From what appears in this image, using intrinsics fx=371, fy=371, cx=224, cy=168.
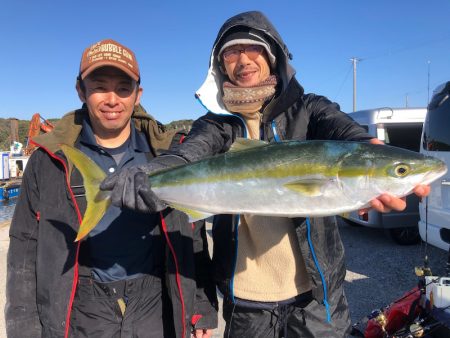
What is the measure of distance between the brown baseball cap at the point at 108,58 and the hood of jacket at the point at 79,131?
1.16 ft

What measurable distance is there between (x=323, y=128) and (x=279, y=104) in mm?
364

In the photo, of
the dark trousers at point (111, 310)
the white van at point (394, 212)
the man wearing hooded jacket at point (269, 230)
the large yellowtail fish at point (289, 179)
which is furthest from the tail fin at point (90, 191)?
the white van at point (394, 212)

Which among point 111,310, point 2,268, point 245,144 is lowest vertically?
point 2,268

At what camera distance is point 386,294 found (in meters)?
5.64

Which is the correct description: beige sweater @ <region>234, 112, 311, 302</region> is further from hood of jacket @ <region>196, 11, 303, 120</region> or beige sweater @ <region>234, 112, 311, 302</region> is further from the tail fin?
the tail fin

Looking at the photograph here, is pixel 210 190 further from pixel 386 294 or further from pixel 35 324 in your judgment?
pixel 386 294

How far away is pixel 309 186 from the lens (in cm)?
227

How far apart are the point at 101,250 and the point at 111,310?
1.46 ft

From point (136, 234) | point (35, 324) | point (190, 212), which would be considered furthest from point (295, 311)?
point (35, 324)

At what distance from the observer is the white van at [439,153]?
5543 millimetres

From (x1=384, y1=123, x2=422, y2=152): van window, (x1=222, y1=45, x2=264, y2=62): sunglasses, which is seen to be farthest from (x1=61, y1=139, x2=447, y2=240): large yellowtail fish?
(x1=384, y1=123, x2=422, y2=152): van window

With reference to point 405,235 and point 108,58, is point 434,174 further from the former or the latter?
point 405,235

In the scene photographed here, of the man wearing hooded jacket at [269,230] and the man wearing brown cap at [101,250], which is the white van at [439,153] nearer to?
the man wearing hooded jacket at [269,230]

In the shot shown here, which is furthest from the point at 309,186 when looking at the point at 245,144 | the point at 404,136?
the point at 404,136
